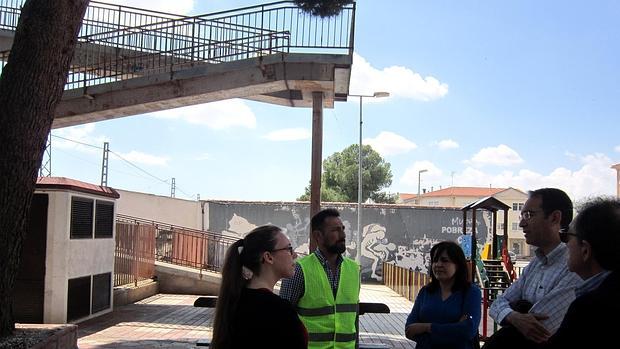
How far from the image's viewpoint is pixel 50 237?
380 inches

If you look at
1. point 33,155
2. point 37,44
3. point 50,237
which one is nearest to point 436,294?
point 33,155

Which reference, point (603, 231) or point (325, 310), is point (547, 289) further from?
point (325, 310)

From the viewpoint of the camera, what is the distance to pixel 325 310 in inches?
148

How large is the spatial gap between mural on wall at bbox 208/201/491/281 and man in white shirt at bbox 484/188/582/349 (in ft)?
84.2

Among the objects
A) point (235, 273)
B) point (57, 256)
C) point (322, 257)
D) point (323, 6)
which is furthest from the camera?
point (323, 6)

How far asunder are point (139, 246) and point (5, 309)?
9.47 m

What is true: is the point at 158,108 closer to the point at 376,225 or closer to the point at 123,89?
the point at 123,89

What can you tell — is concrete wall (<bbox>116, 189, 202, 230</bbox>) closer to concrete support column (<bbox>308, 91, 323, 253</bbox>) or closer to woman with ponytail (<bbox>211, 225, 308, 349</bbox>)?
concrete support column (<bbox>308, 91, 323, 253</bbox>)

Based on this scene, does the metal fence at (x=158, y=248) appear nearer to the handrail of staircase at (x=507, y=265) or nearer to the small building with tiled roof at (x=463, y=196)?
the handrail of staircase at (x=507, y=265)

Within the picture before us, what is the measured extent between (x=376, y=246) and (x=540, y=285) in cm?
2683

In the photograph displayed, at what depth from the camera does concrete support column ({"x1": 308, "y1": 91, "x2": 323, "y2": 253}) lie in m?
12.4

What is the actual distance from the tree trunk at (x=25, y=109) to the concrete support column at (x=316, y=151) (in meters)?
7.13

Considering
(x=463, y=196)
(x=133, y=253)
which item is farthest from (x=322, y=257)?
(x=463, y=196)

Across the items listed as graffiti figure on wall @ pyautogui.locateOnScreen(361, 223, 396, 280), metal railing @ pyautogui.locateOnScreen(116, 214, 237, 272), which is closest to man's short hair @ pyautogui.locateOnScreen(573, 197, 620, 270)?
metal railing @ pyautogui.locateOnScreen(116, 214, 237, 272)
